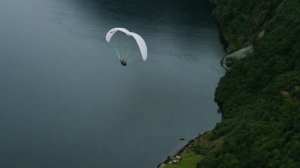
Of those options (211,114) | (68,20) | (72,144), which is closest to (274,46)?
(211,114)

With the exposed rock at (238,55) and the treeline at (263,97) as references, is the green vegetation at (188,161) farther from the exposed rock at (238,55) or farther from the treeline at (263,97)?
the exposed rock at (238,55)

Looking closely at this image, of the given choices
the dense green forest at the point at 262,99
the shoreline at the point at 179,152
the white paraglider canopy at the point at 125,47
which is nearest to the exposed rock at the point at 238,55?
the dense green forest at the point at 262,99

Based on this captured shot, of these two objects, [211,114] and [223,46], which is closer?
[211,114]

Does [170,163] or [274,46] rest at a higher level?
[274,46]

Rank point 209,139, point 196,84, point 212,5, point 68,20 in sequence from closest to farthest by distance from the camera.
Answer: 1. point 209,139
2. point 196,84
3. point 68,20
4. point 212,5

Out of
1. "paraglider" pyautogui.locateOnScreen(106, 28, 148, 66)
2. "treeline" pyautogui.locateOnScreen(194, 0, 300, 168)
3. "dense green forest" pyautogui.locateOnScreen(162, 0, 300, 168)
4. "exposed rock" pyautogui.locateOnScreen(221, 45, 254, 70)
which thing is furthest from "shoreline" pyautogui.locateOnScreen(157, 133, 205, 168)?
"paraglider" pyautogui.locateOnScreen(106, 28, 148, 66)

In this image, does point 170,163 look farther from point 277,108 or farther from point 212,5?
point 212,5

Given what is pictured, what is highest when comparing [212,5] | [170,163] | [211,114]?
[212,5]

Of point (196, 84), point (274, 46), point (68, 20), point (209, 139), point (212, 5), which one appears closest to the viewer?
point (209, 139)
